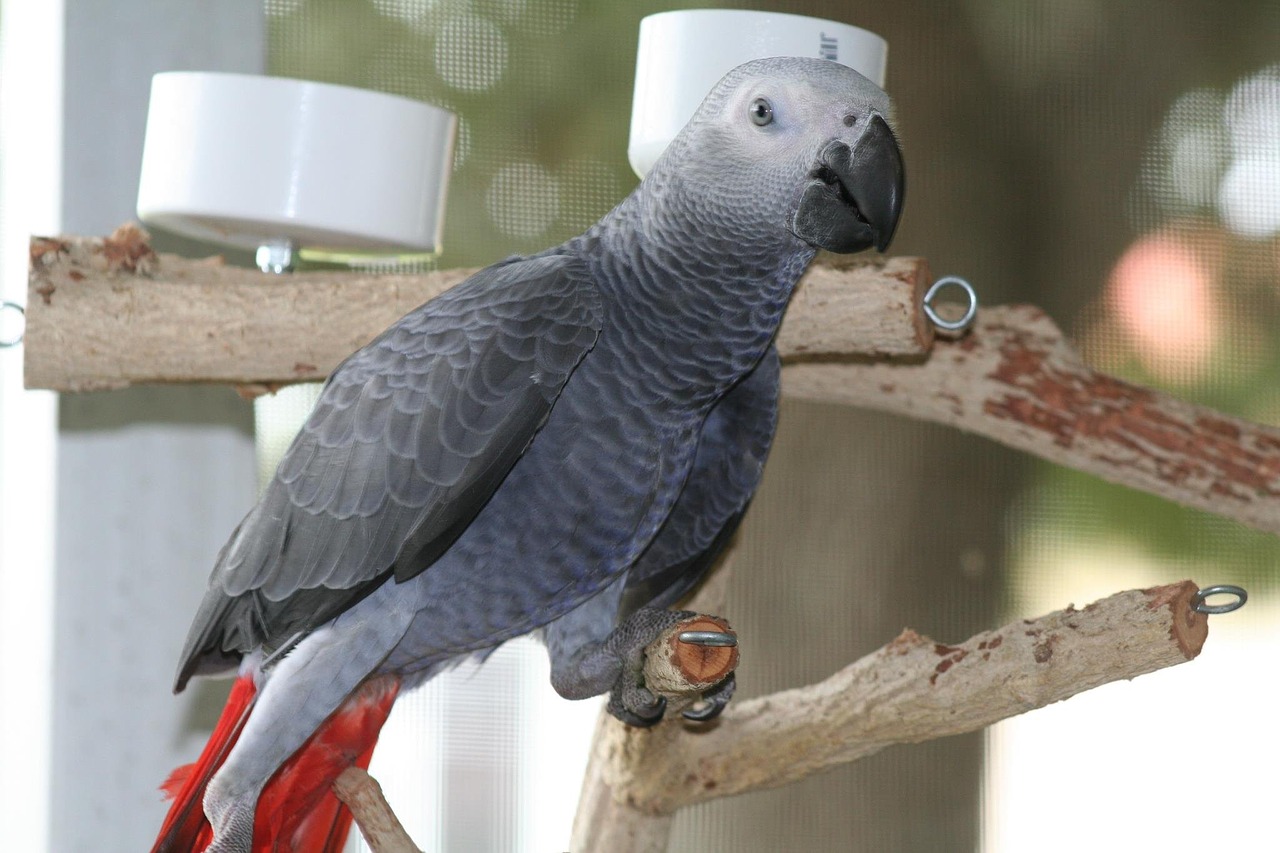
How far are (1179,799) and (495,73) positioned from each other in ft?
6.41

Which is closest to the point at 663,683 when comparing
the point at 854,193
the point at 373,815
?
the point at 373,815

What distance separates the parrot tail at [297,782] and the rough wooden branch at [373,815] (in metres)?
0.04

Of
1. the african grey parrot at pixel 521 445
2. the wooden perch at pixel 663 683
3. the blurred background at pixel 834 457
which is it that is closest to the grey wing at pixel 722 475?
the african grey parrot at pixel 521 445

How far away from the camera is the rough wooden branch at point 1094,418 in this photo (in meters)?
1.36

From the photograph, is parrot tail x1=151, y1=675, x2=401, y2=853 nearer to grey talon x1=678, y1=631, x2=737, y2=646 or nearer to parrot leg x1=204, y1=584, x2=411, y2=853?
parrot leg x1=204, y1=584, x2=411, y2=853

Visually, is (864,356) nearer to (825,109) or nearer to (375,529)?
(825,109)

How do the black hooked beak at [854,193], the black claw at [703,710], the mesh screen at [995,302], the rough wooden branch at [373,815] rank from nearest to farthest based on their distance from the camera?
the black hooked beak at [854,193]
the rough wooden branch at [373,815]
the black claw at [703,710]
the mesh screen at [995,302]

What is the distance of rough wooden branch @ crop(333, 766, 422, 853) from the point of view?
102cm

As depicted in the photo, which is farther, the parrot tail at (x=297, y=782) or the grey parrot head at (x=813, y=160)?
the parrot tail at (x=297, y=782)

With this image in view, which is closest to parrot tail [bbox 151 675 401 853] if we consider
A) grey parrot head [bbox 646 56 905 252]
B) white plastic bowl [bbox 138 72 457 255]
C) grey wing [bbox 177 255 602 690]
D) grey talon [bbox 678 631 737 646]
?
grey wing [bbox 177 255 602 690]

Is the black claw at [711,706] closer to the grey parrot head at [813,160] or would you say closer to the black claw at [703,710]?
the black claw at [703,710]

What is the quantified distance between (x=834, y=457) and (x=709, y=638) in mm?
1272

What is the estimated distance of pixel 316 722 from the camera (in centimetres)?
97

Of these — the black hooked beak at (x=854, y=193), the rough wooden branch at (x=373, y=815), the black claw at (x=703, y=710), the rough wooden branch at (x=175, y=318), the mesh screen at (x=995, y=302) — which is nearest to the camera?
the black hooked beak at (x=854, y=193)
